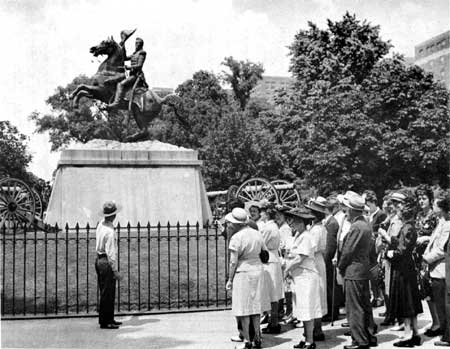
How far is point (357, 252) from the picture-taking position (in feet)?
23.3

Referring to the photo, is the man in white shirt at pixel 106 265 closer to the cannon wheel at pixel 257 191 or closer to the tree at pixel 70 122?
the cannon wheel at pixel 257 191

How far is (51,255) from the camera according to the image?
13141 mm

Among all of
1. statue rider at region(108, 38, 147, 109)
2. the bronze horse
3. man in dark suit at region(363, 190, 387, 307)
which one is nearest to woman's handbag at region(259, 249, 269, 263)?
man in dark suit at region(363, 190, 387, 307)

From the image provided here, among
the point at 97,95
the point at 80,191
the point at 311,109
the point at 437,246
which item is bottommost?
the point at 437,246

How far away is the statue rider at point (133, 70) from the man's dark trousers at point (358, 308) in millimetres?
11598

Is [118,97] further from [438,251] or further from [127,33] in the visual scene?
[438,251]

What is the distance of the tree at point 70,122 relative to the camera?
43344mm

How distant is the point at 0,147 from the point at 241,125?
13.7 metres

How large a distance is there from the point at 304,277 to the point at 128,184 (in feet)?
35.5

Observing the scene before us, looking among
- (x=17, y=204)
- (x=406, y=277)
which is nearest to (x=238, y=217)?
(x=406, y=277)

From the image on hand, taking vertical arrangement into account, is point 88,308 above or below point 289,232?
below

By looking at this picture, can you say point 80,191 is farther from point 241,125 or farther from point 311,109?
point 241,125

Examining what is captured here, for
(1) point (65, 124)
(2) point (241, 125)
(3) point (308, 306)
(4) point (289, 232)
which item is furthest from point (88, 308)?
(1) point (65, 124)

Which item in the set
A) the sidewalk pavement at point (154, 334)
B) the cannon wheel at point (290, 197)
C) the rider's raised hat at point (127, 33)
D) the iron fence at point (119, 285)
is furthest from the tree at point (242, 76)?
the sidewalk pavement at point (154, 334)
